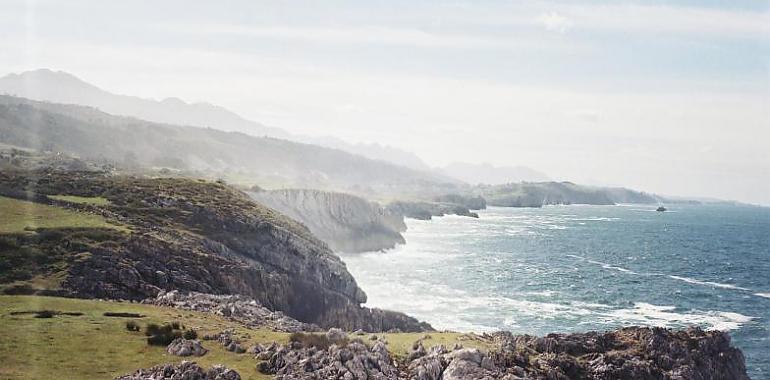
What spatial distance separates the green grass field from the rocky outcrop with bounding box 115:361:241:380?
31082 mm

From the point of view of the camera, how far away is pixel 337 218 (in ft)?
540

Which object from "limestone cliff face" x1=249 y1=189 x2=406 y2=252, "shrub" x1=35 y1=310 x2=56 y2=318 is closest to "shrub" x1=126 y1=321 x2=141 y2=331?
"shrub" x1=35 y1=310 x2=56 y2=318

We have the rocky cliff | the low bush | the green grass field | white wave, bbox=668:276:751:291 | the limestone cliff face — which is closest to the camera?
the low bush

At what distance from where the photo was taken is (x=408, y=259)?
138 metres

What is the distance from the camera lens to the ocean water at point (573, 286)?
269ft

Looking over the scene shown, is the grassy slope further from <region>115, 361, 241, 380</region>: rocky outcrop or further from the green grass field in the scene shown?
the green grass field

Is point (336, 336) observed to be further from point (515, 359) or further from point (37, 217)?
point (37, 217)

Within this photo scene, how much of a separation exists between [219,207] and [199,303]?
90.3ft

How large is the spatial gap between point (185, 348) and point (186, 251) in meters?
26.0

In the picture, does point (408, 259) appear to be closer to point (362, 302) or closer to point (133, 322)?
point (362, 302)

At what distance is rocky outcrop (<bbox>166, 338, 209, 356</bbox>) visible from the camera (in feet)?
120

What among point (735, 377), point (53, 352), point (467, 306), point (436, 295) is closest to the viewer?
point (53, 352)

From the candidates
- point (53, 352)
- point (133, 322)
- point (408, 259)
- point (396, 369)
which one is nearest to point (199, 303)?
point (133, 322)

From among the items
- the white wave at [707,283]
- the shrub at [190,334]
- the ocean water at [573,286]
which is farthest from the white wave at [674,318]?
the shrub at [190,334]
